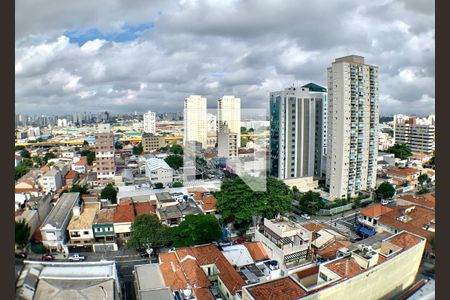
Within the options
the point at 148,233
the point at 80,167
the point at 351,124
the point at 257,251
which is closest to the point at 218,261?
the point at 257,251

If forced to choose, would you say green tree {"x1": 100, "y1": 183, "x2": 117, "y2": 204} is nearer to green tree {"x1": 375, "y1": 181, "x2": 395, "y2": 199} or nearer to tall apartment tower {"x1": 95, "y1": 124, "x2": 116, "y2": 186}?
tall apartment tower {"x1": 95, "y1": 124, "x2": 116, "y2": 186}

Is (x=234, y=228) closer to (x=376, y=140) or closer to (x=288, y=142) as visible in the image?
(x=288, y=142)

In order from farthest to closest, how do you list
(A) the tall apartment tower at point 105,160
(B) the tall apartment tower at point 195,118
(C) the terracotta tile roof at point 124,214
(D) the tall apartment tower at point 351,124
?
(B) the tall apartment tower at point 195,118, (A) the tall apartment tower at point 105,160, (D) the tall apartment tower at point 351,124, (C) the terracotta tile roof at point 124,214

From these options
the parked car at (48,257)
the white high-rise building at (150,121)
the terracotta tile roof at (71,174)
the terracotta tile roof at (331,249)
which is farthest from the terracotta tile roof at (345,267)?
the white high-rise building at (150,121)

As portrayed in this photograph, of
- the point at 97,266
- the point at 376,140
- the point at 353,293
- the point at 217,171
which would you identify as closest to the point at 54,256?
the point at 97,266

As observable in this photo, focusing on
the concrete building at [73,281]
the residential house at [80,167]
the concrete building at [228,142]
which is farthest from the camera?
the residential house at [80,167]

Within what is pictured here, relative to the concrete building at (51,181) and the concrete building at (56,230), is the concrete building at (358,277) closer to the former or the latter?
the concrete building at (56,230)
